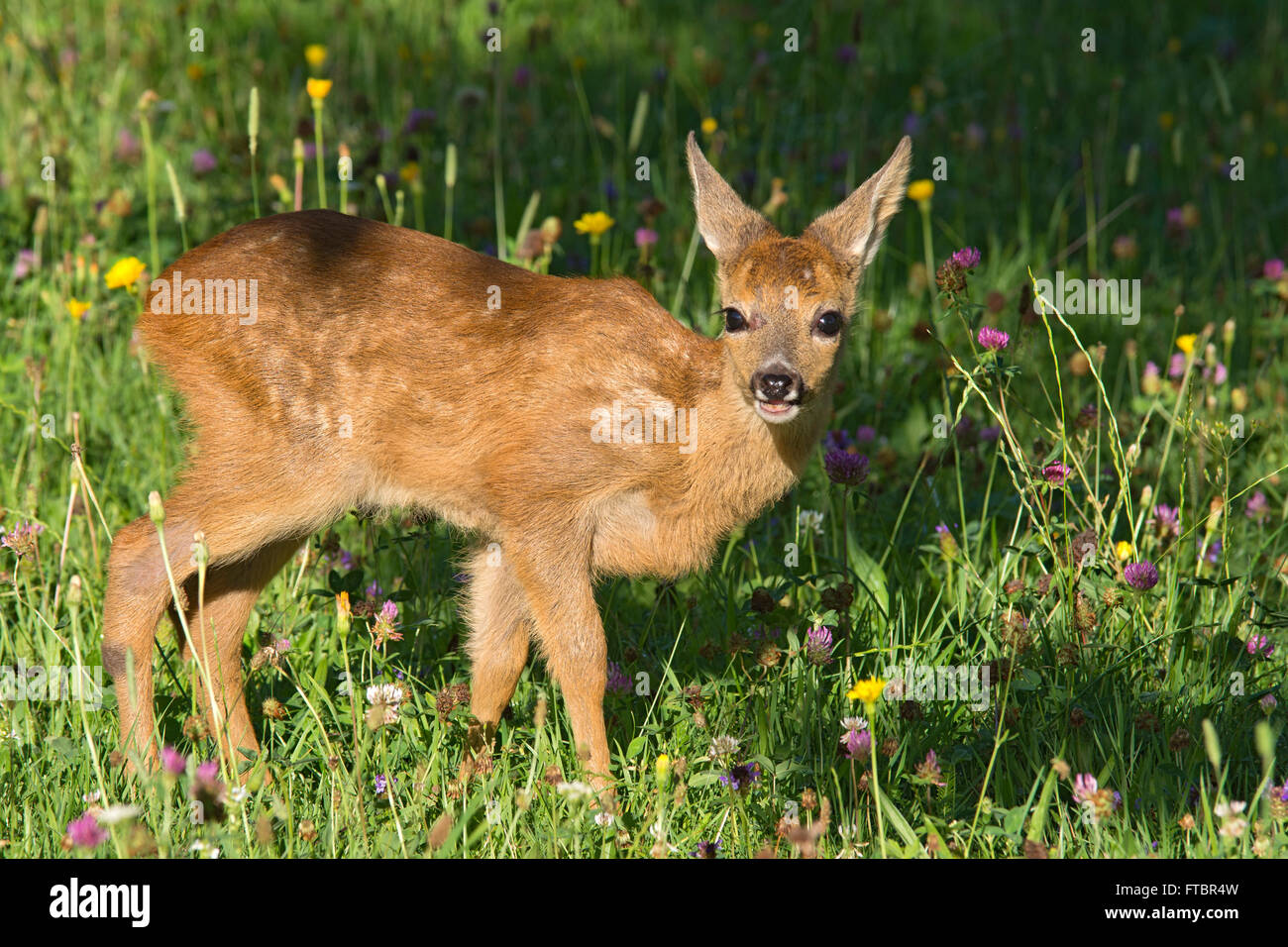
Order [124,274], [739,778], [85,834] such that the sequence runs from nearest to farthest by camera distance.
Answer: [85,834], [739,778], [124,274]

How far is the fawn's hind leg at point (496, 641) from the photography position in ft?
14.1

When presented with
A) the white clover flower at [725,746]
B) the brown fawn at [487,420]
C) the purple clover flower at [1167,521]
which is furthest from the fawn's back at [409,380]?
the purple clover flower at [1167,521]

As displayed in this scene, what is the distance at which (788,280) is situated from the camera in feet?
13.6

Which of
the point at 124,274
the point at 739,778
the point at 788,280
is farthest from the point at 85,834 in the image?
the point at 124,274

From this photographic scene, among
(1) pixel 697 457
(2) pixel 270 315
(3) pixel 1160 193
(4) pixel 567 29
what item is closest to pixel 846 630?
(1) pixel 697 457

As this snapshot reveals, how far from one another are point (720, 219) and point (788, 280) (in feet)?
1.48

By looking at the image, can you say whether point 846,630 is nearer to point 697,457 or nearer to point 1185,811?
point 697,457

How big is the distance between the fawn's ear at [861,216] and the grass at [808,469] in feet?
1.42

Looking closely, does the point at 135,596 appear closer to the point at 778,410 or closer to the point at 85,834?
the point at 85,834

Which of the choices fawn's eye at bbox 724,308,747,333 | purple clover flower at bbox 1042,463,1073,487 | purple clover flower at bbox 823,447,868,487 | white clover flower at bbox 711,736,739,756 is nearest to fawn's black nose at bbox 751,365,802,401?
fawn's eye at bbox 724,308,747,333

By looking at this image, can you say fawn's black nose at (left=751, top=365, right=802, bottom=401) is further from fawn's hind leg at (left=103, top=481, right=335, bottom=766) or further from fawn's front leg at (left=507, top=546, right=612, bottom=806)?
fawn's hind leg at (left=103, top=481, right=335, bottom=766)

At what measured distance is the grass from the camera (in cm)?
357

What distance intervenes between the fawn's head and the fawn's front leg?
2.24ft

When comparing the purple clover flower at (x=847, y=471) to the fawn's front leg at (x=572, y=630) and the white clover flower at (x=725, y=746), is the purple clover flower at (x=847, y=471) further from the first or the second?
the white clover flower at (x=725, y=746)
